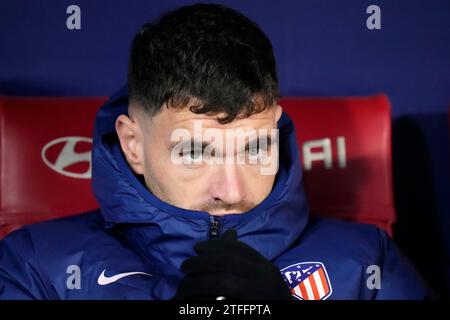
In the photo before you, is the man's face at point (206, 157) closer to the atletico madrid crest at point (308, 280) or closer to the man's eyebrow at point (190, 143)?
the man's eyebrow at point (190, 143)

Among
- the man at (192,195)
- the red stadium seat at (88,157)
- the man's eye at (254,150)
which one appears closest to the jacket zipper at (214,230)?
the man at (192,195)

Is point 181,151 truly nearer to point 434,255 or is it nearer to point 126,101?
point 126,101

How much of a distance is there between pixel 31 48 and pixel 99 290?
2.15 ft

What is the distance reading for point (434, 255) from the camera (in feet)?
5.15

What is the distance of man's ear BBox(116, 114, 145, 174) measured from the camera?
1.08 metres

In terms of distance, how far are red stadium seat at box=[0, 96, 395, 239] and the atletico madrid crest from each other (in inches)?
9.5

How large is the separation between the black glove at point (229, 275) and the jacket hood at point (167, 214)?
11cm

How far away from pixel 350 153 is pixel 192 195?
369 mm

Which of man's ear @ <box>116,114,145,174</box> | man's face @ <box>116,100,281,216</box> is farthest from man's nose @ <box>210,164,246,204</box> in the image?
man's ear @ <box>116,114,145,174</box>

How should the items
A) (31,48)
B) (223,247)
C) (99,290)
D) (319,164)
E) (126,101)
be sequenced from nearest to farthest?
(223,247) → (99,290) → (126,101) → (319,164) → (31,48)

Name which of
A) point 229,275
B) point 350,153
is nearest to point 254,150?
point 229,275

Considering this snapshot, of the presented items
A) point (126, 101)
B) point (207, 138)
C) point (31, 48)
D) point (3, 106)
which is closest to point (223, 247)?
point (207, 138)

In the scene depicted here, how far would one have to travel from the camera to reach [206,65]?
0.98 m

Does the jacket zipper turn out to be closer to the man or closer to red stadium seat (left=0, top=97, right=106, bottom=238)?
the man
